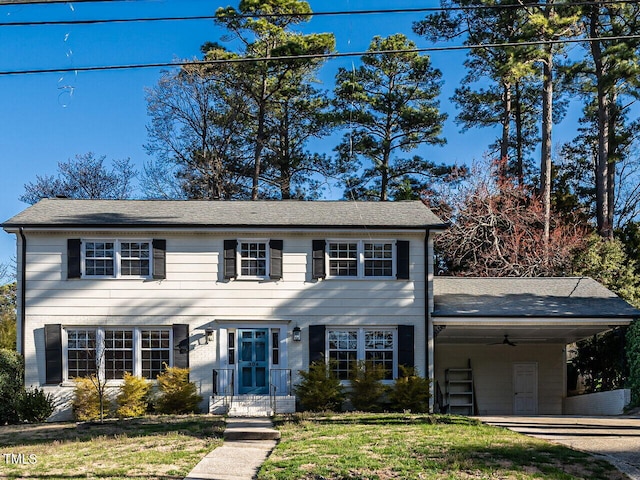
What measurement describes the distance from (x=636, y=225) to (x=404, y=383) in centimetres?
1779

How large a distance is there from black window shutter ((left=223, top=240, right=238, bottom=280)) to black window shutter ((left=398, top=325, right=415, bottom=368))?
448 centimetres

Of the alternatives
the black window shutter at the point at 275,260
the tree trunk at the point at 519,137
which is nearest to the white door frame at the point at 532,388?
the black window shutter at the point at 275,260

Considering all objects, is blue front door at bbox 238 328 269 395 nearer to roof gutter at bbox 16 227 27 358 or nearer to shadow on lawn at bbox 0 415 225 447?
shadow on lawn at bbox 0 415 225 447

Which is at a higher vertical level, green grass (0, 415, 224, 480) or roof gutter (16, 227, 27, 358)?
roof gutter (16, 227, 27, 358)

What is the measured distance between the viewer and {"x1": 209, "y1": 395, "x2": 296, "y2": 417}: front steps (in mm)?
18797

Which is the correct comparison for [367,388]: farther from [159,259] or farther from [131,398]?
[159,259]

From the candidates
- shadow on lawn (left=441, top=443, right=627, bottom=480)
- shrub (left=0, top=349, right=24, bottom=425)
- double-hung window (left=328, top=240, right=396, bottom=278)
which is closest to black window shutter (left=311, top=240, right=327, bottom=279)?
double-hung window (left=328, top=240, right=396, bottom=278)

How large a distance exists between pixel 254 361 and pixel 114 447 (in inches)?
256

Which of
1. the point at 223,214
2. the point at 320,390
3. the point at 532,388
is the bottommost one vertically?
the point at 532,388

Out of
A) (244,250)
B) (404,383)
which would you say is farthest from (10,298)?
(404,383)

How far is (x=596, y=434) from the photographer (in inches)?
554

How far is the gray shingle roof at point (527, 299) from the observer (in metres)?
19.4

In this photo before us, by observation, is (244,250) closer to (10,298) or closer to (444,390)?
(444,390)

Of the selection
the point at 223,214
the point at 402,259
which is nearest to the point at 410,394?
Answer: the point at 402,259
